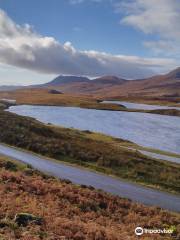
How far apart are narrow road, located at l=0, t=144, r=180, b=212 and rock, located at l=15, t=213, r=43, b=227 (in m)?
20.8

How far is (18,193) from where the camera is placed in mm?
30984

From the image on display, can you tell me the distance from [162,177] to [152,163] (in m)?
9.15

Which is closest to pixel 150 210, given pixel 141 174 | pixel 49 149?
pixel 141 174

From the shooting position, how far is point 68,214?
27500 mm

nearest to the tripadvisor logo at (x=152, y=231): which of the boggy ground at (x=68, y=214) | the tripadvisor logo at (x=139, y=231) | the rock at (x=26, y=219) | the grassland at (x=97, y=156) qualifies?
the tripadvisor logo at (x=139, y=231)

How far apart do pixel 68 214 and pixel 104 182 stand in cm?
2247

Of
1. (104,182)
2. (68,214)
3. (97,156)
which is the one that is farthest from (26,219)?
(97,156)

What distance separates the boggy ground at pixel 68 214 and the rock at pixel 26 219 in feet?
0.25

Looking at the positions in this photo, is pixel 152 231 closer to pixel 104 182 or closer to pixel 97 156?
pixel 104 182

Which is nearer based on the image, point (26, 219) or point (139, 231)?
point (26, 219)

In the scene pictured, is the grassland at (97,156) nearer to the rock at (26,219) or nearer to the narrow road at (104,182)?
the narrow road at (104,182)

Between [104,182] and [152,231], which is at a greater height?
[152,231]

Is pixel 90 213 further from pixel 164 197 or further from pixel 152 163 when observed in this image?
pixel 152 163

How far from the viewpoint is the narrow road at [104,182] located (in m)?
43.1
